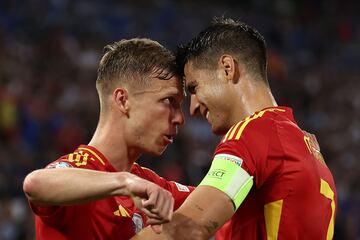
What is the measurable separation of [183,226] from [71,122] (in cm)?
657

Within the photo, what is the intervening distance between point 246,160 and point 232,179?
0.10 meters

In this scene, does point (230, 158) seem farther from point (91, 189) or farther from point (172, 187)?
point (172, 187)

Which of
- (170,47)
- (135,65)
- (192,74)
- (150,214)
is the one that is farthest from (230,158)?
(170,47)

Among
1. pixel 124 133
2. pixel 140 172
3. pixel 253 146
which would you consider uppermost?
pixel 253 146

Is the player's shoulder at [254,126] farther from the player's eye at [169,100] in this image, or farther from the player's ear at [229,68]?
the player's eye at [169,100]

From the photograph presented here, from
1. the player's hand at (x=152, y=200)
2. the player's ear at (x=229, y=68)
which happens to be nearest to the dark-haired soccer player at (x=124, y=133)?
the player's ear at (x=229, y=68)

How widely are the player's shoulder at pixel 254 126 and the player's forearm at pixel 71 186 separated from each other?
549 mm

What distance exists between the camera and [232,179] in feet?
10.2

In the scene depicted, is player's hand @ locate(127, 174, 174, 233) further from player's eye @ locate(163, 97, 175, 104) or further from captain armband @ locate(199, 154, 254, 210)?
player's eye @ locate(163, 97, 175, 104)

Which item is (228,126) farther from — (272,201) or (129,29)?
(129,29)

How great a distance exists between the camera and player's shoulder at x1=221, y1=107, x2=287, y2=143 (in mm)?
3260

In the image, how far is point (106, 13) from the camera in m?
13.1

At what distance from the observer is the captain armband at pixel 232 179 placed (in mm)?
3117

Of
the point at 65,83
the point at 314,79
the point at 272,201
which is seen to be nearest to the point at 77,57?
the point at 65,83
